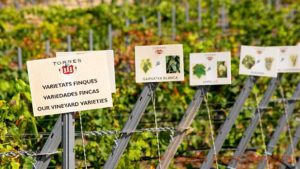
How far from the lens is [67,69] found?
411 cm

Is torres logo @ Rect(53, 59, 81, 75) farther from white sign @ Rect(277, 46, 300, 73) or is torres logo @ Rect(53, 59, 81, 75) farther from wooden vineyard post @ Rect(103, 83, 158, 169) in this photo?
white sign @ Rect(277, 46, 300, 73)

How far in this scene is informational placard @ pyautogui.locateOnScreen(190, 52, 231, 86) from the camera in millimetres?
5035

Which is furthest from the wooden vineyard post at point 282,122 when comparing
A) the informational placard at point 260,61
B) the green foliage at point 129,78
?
the informational placard at point 260,61

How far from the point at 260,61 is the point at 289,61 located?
37 centimetres

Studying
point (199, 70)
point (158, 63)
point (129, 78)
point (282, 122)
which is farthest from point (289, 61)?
point (129, 78)

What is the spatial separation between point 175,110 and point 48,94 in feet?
10.1

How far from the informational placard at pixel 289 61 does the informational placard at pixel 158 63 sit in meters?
1.19

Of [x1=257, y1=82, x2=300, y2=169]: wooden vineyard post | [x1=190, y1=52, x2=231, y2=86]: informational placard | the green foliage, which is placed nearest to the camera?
[x1=190, y1=52, x2=231, y2=86]: informational placard

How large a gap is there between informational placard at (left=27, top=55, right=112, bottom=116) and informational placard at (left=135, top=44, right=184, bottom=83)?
2.00 feet

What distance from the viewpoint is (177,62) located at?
4.82 metres

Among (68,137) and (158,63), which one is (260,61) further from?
(68,137)

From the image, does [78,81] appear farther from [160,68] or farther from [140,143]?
[140,143]

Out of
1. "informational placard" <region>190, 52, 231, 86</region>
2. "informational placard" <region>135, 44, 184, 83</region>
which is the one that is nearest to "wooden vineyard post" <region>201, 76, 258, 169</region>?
"informational placard" <region>190, 52, 231, 86</region>

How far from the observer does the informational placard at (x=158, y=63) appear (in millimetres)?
4785
